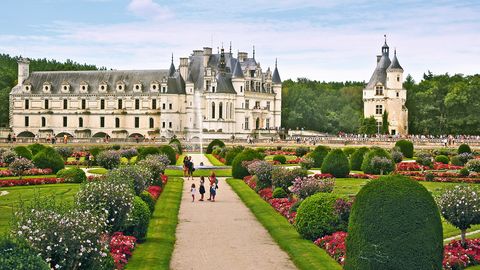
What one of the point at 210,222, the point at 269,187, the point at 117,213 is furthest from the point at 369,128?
the point at 117,213

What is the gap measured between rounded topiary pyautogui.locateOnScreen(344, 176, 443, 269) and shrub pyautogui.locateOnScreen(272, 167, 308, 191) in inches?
559

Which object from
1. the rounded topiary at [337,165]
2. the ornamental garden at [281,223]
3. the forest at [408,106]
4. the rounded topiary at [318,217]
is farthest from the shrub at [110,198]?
the forest at [408,106]

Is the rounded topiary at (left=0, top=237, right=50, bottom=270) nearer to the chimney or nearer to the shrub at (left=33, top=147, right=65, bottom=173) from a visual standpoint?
the shrub at (left=33, top=147, right=65, bottom=173)

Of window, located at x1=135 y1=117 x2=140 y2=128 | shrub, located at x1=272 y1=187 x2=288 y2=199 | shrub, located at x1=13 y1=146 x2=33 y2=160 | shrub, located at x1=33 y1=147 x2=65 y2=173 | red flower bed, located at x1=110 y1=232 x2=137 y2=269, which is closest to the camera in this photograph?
red flower bed, located at x1=110 y1=232 x2=137 y2=269

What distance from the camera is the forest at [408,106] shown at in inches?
3593

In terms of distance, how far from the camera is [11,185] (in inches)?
1378

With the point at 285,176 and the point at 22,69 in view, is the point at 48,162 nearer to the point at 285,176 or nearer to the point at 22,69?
the point at 285,176

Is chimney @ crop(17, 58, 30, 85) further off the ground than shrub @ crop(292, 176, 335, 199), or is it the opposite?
chimney @ crop(17, 58, 30, 85)

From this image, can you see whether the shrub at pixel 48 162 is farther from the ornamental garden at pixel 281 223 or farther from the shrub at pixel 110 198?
the shrub at pixel 110 198

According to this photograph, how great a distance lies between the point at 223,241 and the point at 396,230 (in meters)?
7.55

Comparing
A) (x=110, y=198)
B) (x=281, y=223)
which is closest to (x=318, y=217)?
(x=281, y=223)

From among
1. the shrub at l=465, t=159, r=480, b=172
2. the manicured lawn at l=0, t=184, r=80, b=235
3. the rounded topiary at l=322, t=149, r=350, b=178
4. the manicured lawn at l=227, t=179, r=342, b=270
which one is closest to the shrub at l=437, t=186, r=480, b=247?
the manicured lawn at l=227, t=179, r=342, b=270

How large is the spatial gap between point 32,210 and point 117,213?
5.53m

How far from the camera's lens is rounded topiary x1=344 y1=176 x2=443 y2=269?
552 inches
